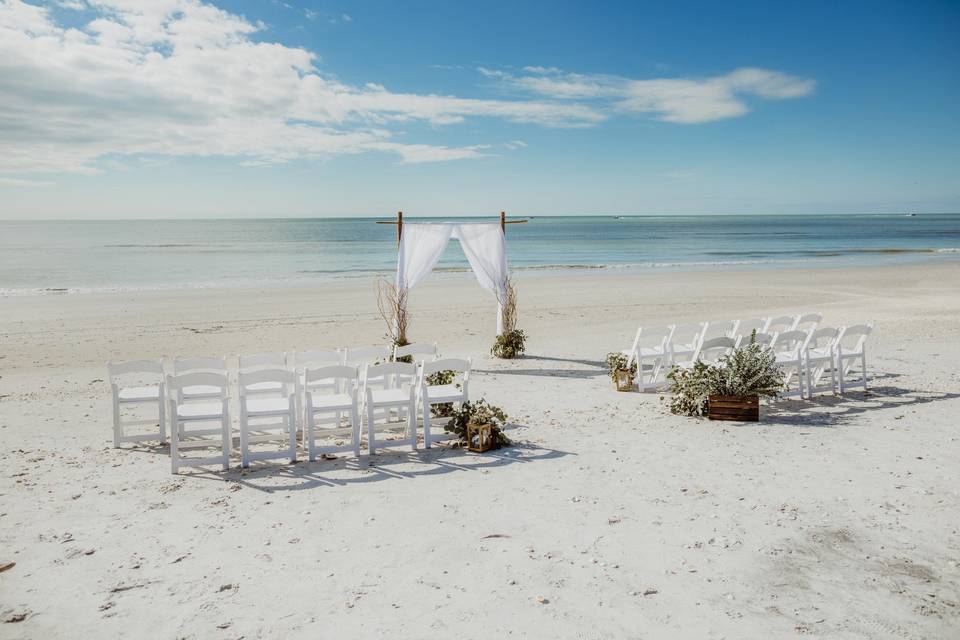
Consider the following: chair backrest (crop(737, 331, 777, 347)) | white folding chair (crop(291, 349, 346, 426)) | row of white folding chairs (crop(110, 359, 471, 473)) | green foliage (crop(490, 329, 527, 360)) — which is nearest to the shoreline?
green foliage (crop(490, 329, 527, 360))

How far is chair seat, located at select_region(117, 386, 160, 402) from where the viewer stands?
6.98 meters

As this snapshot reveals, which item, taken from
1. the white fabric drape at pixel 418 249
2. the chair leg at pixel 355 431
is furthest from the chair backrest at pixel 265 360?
the white fabric drape at pixel 418 249

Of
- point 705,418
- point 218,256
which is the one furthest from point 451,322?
point 218,256

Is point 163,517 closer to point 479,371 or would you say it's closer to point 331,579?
point 331,579

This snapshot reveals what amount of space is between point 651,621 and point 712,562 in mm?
892

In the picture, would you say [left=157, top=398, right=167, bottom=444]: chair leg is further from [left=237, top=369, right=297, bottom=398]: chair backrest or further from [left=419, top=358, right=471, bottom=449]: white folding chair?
[left=419, top=358, right=471, bottom=449]: white folding chair

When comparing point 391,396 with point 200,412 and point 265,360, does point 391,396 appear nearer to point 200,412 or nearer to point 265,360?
point 265,360

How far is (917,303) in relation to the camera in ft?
62.8

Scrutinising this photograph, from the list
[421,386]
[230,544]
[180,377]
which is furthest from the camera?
[421,386]

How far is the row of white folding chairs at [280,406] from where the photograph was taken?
6359 millimetres

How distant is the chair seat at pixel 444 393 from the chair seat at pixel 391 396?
25 cm

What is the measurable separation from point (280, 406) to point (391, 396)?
1152 millimetres

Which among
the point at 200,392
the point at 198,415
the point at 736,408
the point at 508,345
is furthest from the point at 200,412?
the point at 508,345

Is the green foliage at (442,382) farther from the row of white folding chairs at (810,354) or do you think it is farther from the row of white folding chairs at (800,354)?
the row of white folding chairs at (810,354)
